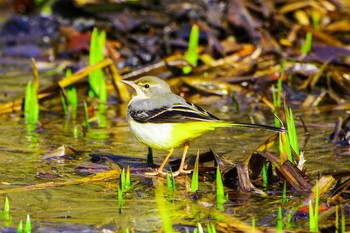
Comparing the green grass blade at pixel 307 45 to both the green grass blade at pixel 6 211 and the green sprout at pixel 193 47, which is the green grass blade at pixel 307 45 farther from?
the green grass blade at pixel 6 211

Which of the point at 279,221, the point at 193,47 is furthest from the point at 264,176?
the point at 193,47

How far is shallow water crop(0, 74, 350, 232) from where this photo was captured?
504 centimetres

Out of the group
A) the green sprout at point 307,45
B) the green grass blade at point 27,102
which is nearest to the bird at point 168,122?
the green grass blade at point 27,102

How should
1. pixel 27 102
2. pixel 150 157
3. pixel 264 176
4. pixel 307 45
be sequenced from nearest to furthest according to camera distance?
pixel 264 176 < pixel 150 157 < pixel 27 102 < pixel 307 45

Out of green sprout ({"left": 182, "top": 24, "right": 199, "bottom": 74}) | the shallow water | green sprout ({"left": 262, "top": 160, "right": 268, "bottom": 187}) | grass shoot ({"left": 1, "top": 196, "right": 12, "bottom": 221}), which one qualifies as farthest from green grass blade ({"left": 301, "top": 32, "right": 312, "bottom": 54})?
grass shoot ({"left": 1, "top": 196, "right": 12, "bottom": 221})

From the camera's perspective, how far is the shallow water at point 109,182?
5035 mm

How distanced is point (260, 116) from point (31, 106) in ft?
8.25

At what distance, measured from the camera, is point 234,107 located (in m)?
9.22

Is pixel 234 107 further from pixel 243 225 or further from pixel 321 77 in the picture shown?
pixel 243 225

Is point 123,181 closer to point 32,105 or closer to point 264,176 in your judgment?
point 264,176

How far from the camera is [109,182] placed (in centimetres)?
595

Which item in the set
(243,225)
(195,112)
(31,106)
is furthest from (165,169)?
(31,106)

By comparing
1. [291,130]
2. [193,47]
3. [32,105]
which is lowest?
[32,105]

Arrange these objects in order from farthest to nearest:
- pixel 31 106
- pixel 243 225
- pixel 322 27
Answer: pixel 322 27 → pixel 31 106 → pixel 243 225
